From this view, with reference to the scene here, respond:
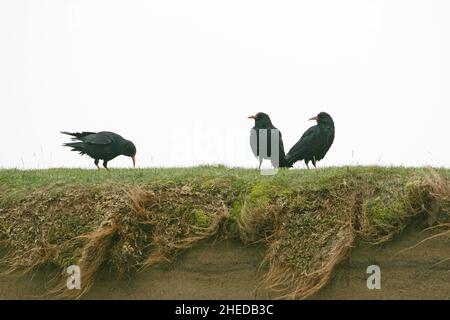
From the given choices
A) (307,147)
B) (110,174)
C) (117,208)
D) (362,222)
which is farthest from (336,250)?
(307,147)

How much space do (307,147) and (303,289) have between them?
509cm

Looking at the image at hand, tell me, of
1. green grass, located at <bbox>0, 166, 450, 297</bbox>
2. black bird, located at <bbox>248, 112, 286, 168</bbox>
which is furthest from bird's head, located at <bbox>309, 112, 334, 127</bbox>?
green grass, located at <bbox>0, 166, 450, 297</bbox>

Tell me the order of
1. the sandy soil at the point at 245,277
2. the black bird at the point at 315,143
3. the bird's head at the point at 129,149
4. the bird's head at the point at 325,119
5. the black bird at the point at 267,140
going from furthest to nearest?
the bird's head at the point at 129,149
the bird's head at the point at 325,119
the black bird at the point at 267,140
the black bird at the point at 315,143
the sandy soil at the point at 245,277

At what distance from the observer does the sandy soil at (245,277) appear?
820 cm

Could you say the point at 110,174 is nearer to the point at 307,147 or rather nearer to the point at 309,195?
the point at 309,195

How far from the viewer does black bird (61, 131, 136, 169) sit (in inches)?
515

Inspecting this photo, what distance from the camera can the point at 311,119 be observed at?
1325cm

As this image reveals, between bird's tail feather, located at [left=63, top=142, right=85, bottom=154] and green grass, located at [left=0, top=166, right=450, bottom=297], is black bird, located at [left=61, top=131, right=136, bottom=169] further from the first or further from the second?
green grass, located at [left=0, top=166, right=450, bottom=297]

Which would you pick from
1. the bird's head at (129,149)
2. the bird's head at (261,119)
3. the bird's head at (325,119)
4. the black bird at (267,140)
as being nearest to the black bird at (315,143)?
the bird's head at (325,119)

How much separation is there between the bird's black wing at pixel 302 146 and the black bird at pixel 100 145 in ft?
10.9

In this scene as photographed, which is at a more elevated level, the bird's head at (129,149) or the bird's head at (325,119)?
the bird's head at (325,119)

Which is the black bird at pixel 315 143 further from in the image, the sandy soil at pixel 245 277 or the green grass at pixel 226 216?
the sandy soil at pixel 245 277

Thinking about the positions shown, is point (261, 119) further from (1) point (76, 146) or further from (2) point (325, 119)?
(1) point (76, 146)

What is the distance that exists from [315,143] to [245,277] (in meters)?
4.92
